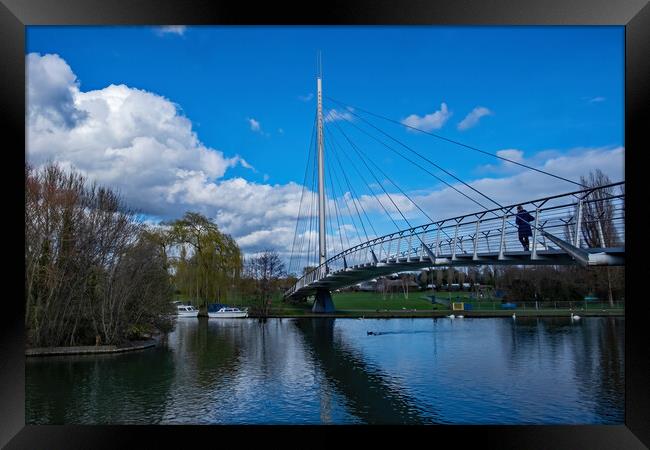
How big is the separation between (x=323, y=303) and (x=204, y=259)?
231 inches

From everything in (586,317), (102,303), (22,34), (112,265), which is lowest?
(586,317)

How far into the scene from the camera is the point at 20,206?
4.51 metres

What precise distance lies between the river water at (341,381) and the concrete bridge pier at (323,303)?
878 cm

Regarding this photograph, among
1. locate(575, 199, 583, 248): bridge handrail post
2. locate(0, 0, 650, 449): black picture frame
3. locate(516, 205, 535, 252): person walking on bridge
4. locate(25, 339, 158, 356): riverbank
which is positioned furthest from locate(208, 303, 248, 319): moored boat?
locate(0, 0, 650, 449): black picture frame

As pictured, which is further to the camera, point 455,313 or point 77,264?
Answer: point 455,313

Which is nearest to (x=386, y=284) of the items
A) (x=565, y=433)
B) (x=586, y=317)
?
(x=586, y=317)

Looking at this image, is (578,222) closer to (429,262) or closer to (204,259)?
(429,262)

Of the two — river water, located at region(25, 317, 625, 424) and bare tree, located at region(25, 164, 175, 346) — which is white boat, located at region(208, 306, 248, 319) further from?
bare tree, located at region(25, 164, 175, 346)
